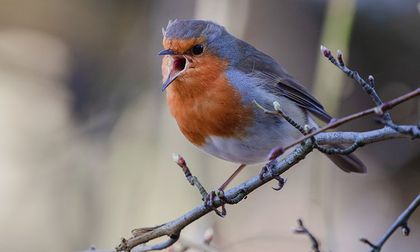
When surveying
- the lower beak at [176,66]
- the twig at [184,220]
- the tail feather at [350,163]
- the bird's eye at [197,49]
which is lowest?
the tail feather at [350,163]

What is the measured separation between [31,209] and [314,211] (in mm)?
2468

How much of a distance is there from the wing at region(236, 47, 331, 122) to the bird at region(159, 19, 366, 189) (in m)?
0.06

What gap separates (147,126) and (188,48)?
2.07 m

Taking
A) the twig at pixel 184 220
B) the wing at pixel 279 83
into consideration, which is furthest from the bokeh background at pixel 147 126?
the twig at pixel 184 220

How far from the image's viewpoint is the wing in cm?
371

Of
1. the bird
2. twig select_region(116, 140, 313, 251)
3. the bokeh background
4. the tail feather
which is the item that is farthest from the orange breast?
the bokeh background

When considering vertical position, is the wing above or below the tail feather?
above

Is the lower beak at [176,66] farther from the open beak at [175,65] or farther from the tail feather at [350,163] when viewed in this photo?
the tail feather at [350,163]

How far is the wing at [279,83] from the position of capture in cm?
371

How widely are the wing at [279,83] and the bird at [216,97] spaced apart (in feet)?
0.21

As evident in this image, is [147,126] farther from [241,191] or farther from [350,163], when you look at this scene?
[241,191]

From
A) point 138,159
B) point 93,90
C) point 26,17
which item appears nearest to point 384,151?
point 138,159

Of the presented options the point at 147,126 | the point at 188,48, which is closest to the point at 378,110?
the point at 188,48

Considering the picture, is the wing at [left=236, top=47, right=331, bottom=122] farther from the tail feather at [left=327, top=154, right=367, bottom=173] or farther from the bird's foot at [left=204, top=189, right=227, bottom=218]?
the bird's foot at [left=204, top=189, right=227, bottom=218]
